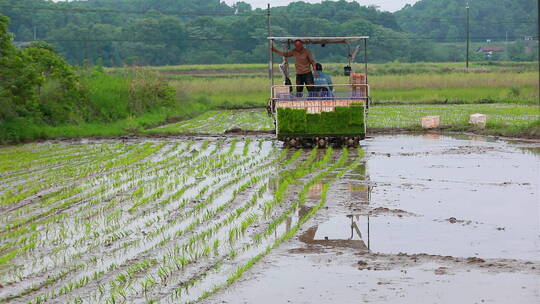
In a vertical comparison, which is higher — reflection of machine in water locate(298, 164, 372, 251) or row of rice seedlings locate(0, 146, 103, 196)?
reflection of machine in water locate(298, 164, 372, 251)

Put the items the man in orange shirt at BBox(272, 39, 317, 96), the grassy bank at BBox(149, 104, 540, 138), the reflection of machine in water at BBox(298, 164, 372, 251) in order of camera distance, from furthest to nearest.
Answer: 1. the grassy bank at BBox(149, 104, 540, 138)
2. the man in orange shirt at BBox(272, 39, 317, 96)
3. the reflection of machine in water at BBox(298, 164, 372, 251)

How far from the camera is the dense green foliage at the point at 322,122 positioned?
19891mm

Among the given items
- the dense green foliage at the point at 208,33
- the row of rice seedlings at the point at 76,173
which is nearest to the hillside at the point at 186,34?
the dense green foliage at the point at 208,33

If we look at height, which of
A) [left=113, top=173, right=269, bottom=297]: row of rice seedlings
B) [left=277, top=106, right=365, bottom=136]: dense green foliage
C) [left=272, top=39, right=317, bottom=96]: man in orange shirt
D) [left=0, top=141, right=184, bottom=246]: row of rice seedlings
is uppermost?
[left=272, top=39, right=317, bottom=96]: man in orange shirt

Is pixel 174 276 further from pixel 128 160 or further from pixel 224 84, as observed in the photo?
pixel 224 84

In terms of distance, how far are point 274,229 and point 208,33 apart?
6909 cm

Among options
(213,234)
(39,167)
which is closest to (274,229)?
(213,234)

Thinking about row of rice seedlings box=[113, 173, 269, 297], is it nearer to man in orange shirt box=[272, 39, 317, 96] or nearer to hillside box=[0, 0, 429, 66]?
man in orange shirt box=[272, 39, 317, 96]

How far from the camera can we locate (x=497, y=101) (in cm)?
4028

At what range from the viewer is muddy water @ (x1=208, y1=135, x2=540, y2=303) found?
7.57 metres

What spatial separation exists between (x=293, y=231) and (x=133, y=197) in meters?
3.79

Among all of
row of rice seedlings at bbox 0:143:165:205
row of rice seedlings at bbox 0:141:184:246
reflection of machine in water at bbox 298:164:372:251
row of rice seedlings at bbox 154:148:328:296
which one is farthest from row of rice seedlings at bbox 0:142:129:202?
reflection of machine in water at bbox 298:164:372:251

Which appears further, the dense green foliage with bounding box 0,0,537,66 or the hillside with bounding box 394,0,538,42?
the hillside with bounding box 394,0,538,42

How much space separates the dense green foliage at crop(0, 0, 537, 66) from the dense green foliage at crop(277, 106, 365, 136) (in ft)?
153
